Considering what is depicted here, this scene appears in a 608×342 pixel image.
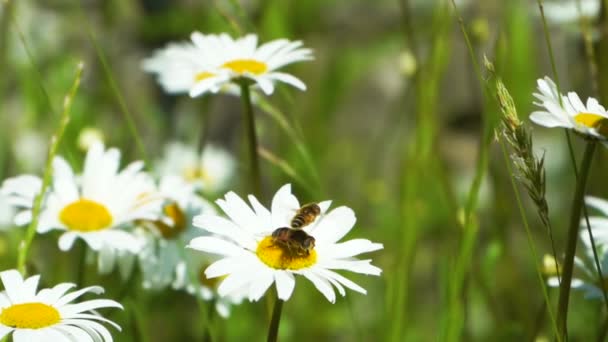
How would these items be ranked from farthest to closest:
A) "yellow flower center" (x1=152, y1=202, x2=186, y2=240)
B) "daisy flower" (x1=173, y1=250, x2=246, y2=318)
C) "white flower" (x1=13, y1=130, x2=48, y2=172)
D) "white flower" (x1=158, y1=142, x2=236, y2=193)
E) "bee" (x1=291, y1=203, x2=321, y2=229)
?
"white flower" (x1=158, y1=142, x2=236, y2=193) < "white flower" (x1=13, y1=130, x2=48, y2=172) < "yellow flower center" (x1=152, y1=202, x2=186, y2=240) < "daisy flower" (x1=173, y1=250, x2=246, y2=318) < "bee" (x1=291, y1=203, x2=321, y2=229)

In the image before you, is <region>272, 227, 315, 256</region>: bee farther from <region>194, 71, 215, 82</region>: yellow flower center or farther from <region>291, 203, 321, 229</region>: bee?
<region>194, 71, 215, 82</region>: yellow flower center

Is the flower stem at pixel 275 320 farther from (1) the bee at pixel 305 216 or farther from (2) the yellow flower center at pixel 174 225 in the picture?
(2) the yellow flower center at pixel 174 225

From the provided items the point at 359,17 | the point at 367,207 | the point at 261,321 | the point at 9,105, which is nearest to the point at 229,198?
the point at 261,321

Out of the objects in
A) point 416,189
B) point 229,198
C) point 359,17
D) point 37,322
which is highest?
point 359,17

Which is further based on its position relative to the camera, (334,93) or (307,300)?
(334,93)

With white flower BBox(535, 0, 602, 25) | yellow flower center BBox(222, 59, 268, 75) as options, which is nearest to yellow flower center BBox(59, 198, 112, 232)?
yellow flower center BBox(222, 59, 268, 75)

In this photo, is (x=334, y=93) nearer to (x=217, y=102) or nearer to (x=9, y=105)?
(x=217, y=102)

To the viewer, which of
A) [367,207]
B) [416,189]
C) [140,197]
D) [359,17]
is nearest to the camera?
[140,197]
